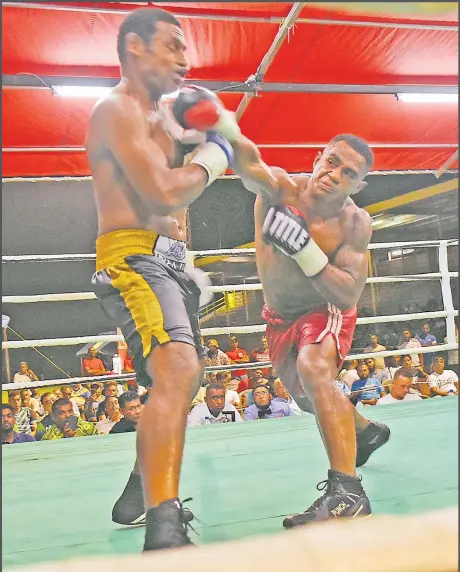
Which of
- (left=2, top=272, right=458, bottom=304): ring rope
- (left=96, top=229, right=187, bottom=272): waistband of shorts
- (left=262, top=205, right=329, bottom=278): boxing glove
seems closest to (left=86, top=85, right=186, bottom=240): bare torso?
(left=96, top=229, right=187, bottom=272): waistband of shorts

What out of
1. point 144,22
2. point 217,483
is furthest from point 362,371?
point 144,22

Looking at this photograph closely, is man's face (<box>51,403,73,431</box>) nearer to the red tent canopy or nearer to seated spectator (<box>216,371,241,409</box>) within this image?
seated spectator (<box>216,371,241,409</box>)

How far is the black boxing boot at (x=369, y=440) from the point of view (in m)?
1.69

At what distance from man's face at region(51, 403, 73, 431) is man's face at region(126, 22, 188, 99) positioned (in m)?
2.00

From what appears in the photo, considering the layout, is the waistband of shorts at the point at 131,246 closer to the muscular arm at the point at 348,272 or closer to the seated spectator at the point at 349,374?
the muscular arm at the point at 348,272

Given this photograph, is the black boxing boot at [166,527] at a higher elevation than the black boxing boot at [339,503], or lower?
higher

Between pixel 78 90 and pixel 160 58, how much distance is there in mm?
1584

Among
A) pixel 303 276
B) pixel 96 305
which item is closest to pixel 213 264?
pixel 96 305

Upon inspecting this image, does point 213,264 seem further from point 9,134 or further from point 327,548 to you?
point 327,548

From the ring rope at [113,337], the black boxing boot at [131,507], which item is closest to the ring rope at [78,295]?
the ring rope at [113,337]

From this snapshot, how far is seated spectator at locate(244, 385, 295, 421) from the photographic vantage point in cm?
289

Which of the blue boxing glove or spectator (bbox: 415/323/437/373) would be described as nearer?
the blue boxing glove

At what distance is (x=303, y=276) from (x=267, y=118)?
8.07 feet

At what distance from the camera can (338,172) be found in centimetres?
142
